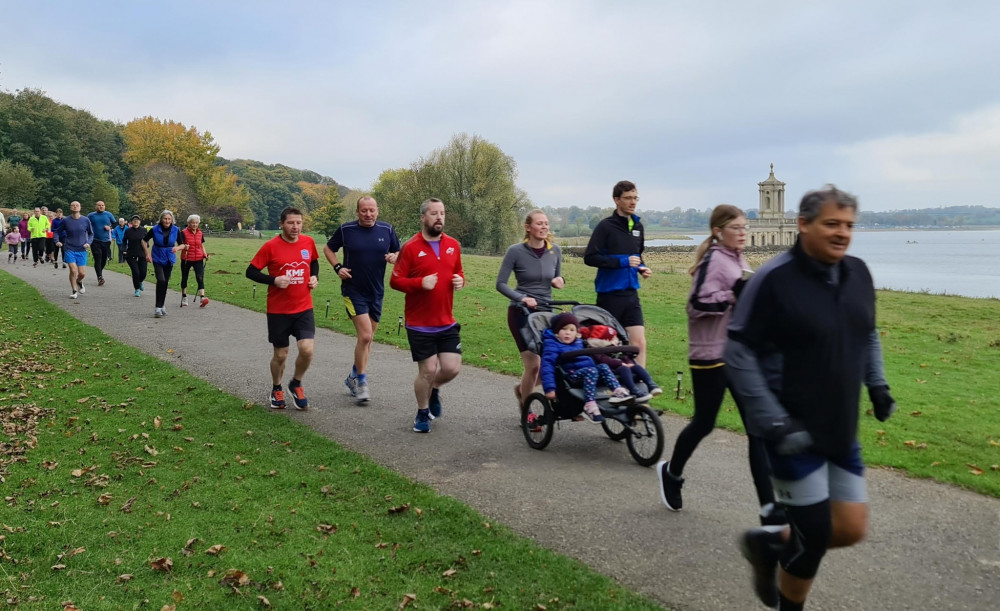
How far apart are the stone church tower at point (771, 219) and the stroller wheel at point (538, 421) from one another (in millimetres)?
116514

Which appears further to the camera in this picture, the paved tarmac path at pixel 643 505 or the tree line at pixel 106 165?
the tree line at pixel 106 165

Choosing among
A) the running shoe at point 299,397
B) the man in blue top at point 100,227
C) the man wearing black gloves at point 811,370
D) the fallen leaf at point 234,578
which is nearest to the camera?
the man wearing black gloves at point 811,370

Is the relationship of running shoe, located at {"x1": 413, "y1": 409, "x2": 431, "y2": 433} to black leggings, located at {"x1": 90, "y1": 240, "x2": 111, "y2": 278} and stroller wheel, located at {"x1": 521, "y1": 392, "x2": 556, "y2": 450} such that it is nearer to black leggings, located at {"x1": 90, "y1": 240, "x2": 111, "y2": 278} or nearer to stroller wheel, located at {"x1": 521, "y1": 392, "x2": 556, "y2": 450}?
stroller wheel, located at {"x1": 521, "y1": 392, "x2": 556, "y2": 450}

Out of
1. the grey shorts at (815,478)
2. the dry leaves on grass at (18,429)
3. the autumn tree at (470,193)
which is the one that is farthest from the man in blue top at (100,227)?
the autumn tree at (470,193)

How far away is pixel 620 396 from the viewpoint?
250 inches

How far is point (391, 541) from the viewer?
504 centimetres

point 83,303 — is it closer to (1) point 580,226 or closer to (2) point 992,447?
(2) point 992,447

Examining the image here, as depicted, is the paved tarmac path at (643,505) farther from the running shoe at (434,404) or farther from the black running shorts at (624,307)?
the black running shorts at (624,307)

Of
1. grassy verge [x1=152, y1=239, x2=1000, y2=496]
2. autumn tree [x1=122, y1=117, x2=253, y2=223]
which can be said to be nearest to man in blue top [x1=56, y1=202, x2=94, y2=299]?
grassy verge [x1=152, y1=239, x2=1000, y2=496]

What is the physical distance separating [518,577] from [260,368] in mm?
7514

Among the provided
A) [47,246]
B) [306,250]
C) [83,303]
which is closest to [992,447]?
[306,250]

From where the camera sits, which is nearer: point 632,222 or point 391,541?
point 391,541

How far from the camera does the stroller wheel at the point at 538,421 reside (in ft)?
22.7

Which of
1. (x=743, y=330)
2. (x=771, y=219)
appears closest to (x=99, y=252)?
(x=743, y=330)
